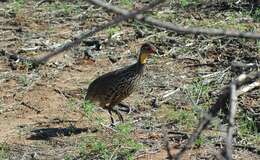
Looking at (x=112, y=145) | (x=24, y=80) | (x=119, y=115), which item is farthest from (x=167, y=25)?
(x=24, y=80)

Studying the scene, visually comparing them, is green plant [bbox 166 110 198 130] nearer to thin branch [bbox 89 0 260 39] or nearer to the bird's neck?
the bird's neck

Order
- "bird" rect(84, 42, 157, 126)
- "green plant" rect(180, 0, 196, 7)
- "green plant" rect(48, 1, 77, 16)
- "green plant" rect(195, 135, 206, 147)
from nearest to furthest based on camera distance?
"green plant" rect(195, 135, 206, 147)
"bird" rect(84, 42, 157, 126)
"green plant" rect(180, 0, 196, 7)
"green plant" rect(48, 1, 77, 16)

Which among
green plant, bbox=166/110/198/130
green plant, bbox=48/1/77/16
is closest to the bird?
green plant, bbox=166/110/198/130

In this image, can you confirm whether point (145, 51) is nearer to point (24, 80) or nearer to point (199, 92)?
point (199, 92)

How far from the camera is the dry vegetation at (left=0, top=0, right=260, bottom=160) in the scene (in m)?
6.11

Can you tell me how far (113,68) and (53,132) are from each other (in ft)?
5.99

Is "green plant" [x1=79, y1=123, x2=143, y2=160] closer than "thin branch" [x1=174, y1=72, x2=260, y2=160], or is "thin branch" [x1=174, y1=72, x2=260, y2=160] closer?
"thin branch" [x1=174, y1=72, x2=260, y2=160]

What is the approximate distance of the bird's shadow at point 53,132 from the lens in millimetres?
6492

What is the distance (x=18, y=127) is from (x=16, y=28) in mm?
3239

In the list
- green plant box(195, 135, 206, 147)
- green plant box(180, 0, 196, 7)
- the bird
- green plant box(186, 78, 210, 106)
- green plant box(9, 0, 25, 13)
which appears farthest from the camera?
green plant box(9, 0, 25, 13)

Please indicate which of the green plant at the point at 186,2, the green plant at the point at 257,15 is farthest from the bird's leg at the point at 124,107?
the green plant at the point at 186,2

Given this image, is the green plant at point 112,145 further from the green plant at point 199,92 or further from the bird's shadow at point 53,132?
the green plant at point 199,92

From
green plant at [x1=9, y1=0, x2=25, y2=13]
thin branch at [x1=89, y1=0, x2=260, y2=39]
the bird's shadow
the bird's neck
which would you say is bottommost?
green plant at [x1=9, y1=0, x2=25, y2=13]

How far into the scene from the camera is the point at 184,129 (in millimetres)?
6344
